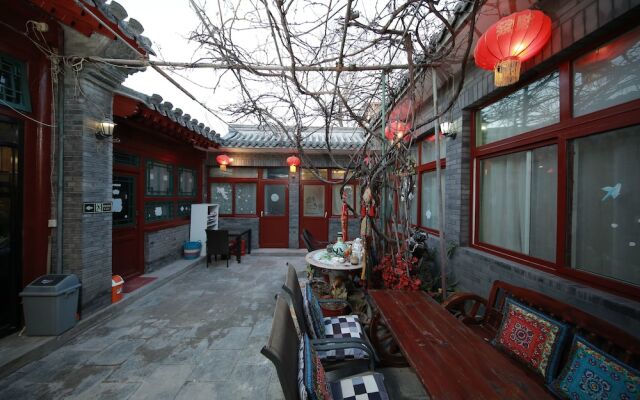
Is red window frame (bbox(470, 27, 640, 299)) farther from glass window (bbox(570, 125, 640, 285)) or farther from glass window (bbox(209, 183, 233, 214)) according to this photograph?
glass window (bbox(209, 183, 233, 214))

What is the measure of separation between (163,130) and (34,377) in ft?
14.0

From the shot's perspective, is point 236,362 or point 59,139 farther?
point 59,139

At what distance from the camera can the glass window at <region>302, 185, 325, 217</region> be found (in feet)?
26.5

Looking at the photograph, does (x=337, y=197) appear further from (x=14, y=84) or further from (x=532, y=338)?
(x=14, y=84)

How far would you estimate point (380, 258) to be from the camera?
3.64m

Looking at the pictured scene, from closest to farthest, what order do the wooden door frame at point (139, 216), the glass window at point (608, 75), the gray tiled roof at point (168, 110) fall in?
the glass window at point (608, 75) < the gray tiled roof at point (168, 110) < the wooden door frame at point (139, 216)

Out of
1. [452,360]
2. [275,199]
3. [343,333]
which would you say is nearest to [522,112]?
[452,360]

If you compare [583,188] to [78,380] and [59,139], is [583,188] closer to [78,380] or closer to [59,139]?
[78,380]

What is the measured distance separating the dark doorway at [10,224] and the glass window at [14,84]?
26 centimetres

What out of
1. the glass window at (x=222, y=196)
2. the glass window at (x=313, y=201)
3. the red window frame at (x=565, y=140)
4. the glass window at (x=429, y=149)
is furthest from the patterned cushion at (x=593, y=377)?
the glass window at (x=222, y=196)

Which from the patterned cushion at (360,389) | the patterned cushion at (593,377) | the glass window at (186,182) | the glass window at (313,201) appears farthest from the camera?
the glass window at (313,201)

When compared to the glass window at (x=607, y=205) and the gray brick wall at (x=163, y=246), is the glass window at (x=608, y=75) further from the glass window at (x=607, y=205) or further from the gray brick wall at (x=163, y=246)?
the gray brick wall at (x=163, y=246)

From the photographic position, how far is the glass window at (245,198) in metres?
8.05

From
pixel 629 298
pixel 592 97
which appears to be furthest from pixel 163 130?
pixel 629 298
